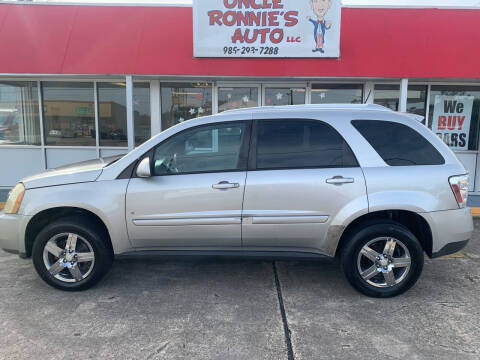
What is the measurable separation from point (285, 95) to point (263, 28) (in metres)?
1.72

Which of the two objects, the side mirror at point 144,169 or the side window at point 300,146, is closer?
the side mirror at point 144,169

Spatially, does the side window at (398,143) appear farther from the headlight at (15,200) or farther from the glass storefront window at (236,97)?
the glass storefront window at (236,97)

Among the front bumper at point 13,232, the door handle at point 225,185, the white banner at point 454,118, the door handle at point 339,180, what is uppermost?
the white banner at point 454,118

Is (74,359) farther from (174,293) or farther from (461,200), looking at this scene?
(461,200)

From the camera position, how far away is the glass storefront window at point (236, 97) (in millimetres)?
8484

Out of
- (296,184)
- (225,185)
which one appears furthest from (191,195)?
(296,184)

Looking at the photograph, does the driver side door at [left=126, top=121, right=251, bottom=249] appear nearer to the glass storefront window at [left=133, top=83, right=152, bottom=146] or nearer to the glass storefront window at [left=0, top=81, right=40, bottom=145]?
the glass storefront window at [left=133, top=83, right=152, bottom=146]

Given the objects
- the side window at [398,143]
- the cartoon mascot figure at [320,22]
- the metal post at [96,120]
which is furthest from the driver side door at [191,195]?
the metal post at [96,120]

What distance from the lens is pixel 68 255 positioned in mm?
3764

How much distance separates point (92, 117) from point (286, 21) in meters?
4.88

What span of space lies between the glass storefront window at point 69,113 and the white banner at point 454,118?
8075 millimetres

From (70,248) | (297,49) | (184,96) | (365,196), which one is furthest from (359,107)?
(184,96)

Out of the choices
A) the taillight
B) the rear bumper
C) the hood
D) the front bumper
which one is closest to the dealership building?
the hood

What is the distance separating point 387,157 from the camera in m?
3.62
